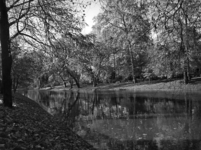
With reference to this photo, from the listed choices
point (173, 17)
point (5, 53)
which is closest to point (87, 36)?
point (5, 53)

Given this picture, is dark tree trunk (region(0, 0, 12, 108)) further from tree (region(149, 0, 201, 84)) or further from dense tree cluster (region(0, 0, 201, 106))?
tree (region(149, 0, 201, 84))

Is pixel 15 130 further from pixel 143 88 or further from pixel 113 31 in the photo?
pixel 113 31

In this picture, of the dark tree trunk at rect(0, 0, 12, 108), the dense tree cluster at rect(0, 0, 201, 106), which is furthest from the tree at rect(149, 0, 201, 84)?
the dark tree trunk at rect(0, 0, 12, 108)

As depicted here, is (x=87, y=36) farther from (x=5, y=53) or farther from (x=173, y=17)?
(x=173, y=17)

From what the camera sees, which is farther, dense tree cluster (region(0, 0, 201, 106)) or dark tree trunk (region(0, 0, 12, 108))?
dark tree trunk (region(0, 0, 12, 108))

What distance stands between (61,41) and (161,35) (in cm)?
571

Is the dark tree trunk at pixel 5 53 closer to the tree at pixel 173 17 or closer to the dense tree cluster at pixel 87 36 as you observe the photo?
the dense tree cluster at pixel 87 36

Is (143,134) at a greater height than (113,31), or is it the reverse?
(113,31)

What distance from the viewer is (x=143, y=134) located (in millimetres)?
9305

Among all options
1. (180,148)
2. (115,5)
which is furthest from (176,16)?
(180,148)

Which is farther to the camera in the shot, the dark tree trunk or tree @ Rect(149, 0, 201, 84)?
the dark tree trunk

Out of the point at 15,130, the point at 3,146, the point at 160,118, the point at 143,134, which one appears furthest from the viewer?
Answer: the point at 160,118

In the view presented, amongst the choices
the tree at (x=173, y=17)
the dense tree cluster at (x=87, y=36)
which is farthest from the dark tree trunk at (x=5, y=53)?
the tree at (x=173, y=17)

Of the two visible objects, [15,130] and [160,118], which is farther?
[160,118]
